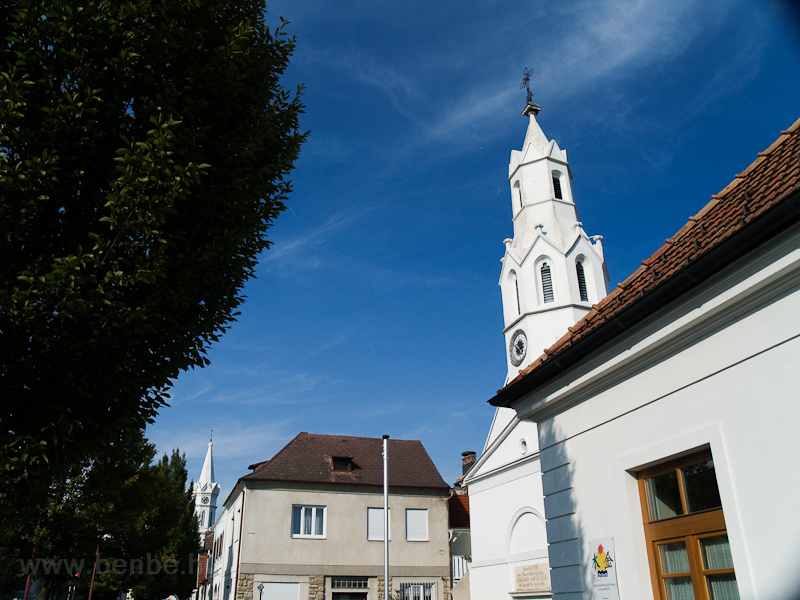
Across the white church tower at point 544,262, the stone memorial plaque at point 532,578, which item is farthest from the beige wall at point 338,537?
the white church tower at point 544,262

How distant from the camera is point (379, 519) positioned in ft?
101

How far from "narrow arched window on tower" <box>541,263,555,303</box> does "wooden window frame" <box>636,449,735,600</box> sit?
75.8ft

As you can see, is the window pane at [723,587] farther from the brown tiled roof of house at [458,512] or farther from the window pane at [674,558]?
the brown tiled roof of house at [458,512]

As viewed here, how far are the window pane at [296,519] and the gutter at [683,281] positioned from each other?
23880mm

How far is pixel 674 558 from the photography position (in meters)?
6.41

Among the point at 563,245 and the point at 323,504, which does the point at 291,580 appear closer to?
the point at 323,504

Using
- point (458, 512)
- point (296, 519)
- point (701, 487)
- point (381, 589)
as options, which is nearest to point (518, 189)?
point (458, 512)

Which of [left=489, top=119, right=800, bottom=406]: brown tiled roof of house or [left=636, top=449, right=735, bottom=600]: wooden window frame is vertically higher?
[left=489, top=119, right=800, bottom=406]: brown tiled roof of house

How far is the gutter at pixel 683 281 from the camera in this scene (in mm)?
5242

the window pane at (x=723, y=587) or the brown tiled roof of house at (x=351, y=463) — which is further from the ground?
the brown tiled roof of house at (x=351, y=463)

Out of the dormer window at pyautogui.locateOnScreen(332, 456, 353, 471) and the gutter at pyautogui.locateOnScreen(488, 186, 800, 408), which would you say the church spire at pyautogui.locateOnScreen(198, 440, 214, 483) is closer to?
the dormer window at pyautogui.locateOnScreen(332, 456, 353, 471)

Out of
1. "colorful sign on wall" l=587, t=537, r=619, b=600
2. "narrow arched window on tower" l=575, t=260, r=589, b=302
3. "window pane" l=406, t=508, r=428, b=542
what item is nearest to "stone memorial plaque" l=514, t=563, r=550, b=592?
"window pane" l=406, t=508, r=428, b=542

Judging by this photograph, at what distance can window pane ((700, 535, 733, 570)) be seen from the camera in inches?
229

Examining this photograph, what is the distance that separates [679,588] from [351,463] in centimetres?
2735
